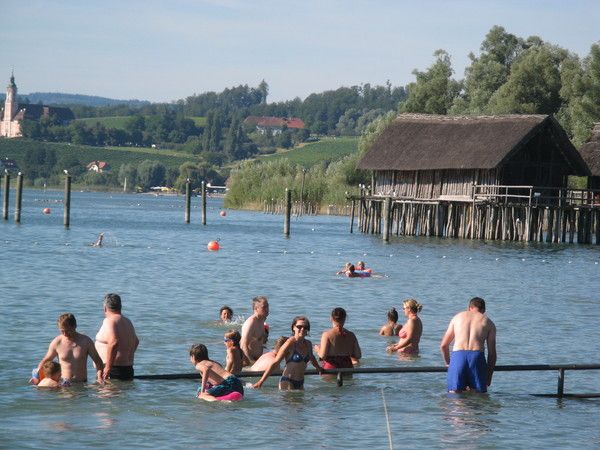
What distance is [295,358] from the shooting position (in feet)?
62.0

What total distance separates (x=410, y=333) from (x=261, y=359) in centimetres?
448

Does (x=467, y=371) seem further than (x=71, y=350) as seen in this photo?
No

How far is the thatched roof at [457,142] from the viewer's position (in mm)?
65250

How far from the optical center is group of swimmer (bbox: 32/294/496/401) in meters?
18.2

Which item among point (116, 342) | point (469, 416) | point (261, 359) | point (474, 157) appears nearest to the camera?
point (469, 416)

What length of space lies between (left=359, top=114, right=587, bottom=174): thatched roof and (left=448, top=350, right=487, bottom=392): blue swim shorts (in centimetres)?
4545

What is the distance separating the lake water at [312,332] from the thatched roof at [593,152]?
6.80m

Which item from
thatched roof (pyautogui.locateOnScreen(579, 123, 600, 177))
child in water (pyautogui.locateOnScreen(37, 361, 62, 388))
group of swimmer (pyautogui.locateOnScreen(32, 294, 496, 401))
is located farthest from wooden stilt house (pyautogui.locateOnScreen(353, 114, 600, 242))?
child in water (pyautogui.locateOnScreen(37, 361, 62, 388))

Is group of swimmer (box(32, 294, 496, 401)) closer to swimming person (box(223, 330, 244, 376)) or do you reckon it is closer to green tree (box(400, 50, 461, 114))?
swimming person (box(223, 330, 244, 376))

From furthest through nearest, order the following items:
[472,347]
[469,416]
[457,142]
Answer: [457,142], [469,416], [472,347]

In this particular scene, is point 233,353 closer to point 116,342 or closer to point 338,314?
point 338,314

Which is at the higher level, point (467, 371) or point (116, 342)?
point (116, 342)

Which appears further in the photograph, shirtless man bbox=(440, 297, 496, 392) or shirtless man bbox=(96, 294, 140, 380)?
shirtless man bbox=(96, 294, 140, 380)

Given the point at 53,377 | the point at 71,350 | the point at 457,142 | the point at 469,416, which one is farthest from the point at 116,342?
the point at 457,142
